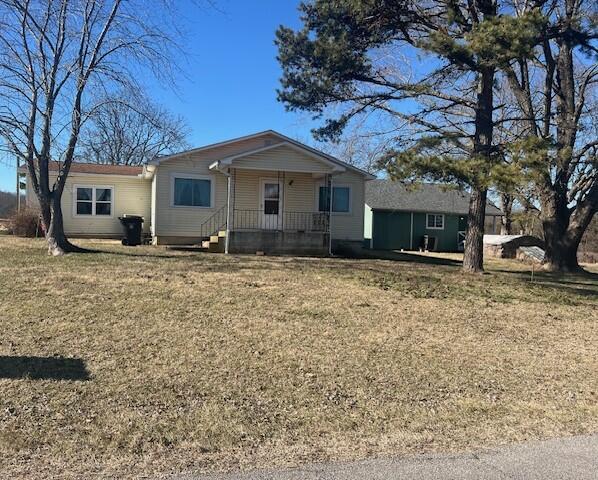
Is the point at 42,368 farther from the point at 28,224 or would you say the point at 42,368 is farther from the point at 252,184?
the point at 28,224

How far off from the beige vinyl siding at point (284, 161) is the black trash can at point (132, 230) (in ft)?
14.1

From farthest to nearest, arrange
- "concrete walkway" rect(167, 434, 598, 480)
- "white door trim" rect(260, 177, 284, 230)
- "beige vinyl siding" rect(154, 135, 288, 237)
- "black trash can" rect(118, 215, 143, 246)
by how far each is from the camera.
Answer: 1. "white door trim" rect(260, 177, 284, 230)
2. "beige vinyl siding" rect(154, 135, 288, 237)
3. "black trash can" rect(118, 215, 143, 246)
4. "concrete walkway" rect(167, 434, 598, 480)

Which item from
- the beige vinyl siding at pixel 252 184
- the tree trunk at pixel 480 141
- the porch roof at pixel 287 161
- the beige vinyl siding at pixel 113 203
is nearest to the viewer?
the tree trunk at pixel 480 141

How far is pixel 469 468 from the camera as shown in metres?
3.88

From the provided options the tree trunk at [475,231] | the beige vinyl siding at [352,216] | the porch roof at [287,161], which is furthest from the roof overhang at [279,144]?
the tree trunk at [475,231]

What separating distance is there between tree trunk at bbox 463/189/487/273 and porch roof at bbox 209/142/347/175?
5.80m

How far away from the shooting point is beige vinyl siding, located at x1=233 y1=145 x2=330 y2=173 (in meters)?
18.5

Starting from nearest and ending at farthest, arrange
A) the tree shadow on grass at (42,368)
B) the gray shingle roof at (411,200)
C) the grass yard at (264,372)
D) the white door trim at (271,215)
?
the grass yard at (264,372) → the tree shadow on grass at (42,368) → the white door trim at (271,215) → the gray shingle roof at (411,200)

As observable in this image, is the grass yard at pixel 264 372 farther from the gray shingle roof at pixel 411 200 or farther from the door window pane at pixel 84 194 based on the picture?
the gray shingle roof at pixel 411 200

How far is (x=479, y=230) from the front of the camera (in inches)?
561

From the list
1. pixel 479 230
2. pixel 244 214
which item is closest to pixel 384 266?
pixel 479 230

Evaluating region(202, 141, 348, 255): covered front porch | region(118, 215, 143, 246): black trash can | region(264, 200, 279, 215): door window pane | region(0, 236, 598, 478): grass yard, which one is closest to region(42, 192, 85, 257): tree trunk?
region(0, 236, 598, 478): grass yard

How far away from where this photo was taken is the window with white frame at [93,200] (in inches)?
865

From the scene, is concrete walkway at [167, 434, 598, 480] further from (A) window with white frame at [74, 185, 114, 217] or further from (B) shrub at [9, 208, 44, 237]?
(A) window with white frame at [74, 185, 114, 217]
